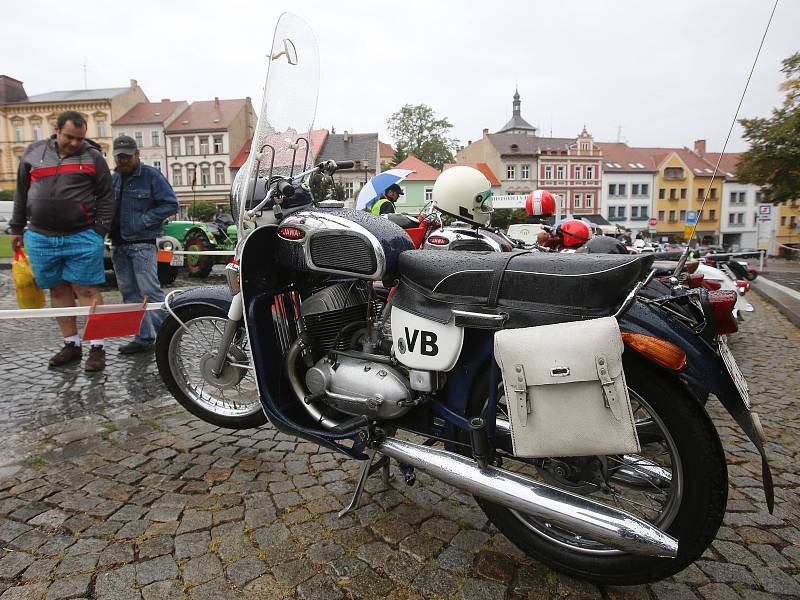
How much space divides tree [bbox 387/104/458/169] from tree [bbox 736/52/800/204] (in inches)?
1546

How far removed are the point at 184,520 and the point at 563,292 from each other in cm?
177

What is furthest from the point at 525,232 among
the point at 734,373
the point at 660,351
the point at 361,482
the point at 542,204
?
the point at 660,351

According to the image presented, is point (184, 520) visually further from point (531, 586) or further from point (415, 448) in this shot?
point (531, 586)

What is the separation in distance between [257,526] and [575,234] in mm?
4145

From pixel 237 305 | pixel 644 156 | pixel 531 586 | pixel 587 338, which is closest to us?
pixel 587 338

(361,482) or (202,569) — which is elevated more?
(361,482)

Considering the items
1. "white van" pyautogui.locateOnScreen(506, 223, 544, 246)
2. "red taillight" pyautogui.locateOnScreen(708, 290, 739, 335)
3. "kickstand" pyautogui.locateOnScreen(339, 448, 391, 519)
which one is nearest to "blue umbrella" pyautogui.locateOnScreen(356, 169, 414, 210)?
"kickstand" pyautogui.locateOnScreen(339, 448, 391, 519)

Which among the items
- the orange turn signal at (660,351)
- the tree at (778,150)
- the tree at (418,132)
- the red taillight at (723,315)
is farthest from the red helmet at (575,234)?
the tree at (418,132)

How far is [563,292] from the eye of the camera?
1.70 m

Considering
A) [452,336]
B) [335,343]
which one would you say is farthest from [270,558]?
[452,336]

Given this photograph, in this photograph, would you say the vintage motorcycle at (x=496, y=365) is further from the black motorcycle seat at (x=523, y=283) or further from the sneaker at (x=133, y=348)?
the sneaker at (x=133, y=348)

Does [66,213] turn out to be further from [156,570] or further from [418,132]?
→ [418,132]

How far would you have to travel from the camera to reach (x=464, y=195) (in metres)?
4.46

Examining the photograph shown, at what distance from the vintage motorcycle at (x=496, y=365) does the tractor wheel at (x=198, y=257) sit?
27.9ft
